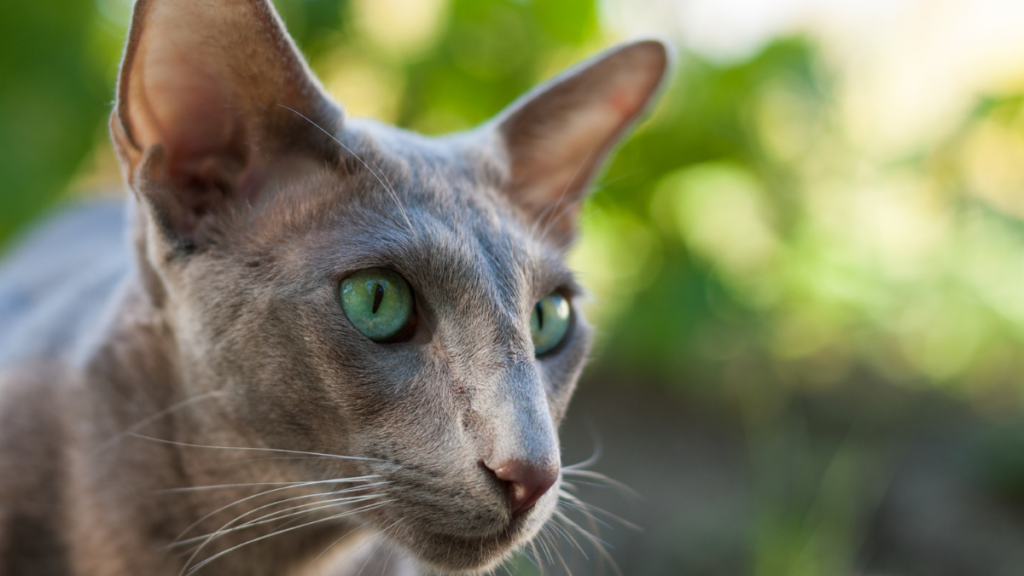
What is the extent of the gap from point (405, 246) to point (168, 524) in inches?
23.2

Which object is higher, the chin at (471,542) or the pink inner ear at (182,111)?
the pink inner ear at (182,111)

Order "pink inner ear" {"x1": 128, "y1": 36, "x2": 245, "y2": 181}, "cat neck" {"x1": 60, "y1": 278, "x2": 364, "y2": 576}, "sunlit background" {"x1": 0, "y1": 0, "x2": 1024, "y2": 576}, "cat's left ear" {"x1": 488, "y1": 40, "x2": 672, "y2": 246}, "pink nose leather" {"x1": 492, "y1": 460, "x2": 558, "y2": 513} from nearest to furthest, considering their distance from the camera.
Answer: "pink nose leather" {"x1": 492, "y1": 460, "x2": 558, "y2": 513}, "pink inner ear" {"x1": 128, "y1": 36, "x2": 245, "y2": 181}, "cat neck" {"x1": 60, "y1": 278, "x2": 364, "y2": 576}, "cat's left ear" {"x1": 488, "y1": 40, "x2": 672, "y2": 246}, "sunlit background" {"x1": 0, "y1": 0, "x2": 1024, "y2": 576}

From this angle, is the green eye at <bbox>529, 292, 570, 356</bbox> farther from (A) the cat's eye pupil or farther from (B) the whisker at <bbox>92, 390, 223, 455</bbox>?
(B) the whisker at <bbox>92, 390, 223, 455</bbox>

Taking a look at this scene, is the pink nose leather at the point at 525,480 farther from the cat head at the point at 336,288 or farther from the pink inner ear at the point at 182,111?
the pink inner ear at the point at 182,111

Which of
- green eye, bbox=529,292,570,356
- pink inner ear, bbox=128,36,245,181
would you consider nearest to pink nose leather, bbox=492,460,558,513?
green eye, bbox=529,292,570,356

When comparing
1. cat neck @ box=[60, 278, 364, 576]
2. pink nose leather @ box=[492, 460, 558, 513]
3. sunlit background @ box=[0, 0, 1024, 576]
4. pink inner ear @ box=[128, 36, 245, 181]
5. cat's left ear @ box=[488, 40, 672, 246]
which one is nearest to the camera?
pink nose leather @ box=[492, 460, 558, 513]

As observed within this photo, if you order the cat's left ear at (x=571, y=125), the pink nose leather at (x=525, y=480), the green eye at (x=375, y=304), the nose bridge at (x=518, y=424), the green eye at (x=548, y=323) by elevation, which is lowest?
the pink nose leather at (x=525, y=480)

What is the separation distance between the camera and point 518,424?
0.83 metres

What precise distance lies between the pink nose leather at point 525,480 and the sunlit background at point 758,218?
1.62 m

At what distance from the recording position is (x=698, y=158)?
2.82 meters

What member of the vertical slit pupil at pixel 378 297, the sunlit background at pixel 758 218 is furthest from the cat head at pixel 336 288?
the sunlit background at pixel 758 218

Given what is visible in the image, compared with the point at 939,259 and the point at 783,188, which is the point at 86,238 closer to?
the point at 783,188

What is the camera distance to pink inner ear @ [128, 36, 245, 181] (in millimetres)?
920

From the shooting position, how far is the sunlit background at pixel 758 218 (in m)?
2.58
